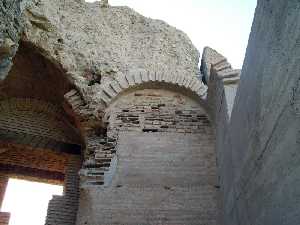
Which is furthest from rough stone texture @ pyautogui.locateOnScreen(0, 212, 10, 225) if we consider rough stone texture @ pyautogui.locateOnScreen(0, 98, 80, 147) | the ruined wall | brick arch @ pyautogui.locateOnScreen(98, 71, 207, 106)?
brick arch @ pyautogui.locateOnScreen(98, 71, 207, 106)

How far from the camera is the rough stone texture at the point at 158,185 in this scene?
431 cm

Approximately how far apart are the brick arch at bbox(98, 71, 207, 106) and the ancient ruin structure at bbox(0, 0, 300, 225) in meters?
0.02

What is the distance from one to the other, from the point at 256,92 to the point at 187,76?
360cm

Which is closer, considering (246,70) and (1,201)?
(246,70)

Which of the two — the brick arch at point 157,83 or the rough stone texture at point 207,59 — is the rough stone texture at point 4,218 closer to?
the brick arch at point 157,83

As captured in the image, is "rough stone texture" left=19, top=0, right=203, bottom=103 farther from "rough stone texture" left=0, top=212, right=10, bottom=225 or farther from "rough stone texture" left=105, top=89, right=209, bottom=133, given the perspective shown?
"rough stone texture" left=0, top=212, right=10, bottom=225

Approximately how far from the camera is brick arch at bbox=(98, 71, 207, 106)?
565cm

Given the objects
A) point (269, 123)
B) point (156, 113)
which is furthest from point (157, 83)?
point (269, 123)

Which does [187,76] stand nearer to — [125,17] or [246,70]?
[125,17]

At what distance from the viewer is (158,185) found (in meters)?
4.62

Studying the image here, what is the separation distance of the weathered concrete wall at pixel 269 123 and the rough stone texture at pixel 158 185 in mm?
1151

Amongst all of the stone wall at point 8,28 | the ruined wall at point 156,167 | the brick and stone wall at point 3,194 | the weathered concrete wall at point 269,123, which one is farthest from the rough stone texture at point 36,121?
the weathered concrete wall at point 269,123

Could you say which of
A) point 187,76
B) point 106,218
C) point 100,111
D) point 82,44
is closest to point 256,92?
point 106,218

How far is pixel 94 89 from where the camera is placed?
550cm
